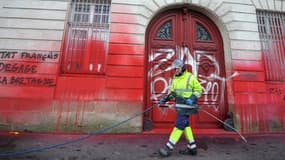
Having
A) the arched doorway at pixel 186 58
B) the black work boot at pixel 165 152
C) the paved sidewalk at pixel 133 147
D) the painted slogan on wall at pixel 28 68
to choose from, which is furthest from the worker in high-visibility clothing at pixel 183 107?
the painted slogan on wall at pixel 28 68

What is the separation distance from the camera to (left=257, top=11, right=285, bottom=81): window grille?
617 centimetres

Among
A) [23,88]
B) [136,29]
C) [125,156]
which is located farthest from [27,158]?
[136,29]

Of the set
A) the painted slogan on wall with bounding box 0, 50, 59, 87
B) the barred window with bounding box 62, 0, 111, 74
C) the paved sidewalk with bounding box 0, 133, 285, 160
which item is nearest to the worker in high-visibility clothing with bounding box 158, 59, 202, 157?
the paved sidewalk with bounding box 0, 133, 285, 160

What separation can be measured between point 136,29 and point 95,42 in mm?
1485

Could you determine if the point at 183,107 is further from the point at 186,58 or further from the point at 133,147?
the point at 186,58

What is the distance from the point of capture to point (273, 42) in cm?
636

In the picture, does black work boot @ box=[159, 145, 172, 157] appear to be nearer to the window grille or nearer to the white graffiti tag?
the white graffiti tag

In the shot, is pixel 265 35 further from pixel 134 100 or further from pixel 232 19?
pixel 134 100

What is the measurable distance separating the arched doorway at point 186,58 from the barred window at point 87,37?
5.28 feet

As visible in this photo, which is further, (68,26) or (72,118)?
(68,26)

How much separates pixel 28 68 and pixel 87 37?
6.83ft

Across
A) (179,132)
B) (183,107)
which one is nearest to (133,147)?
(179,132)

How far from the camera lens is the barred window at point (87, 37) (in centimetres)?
546

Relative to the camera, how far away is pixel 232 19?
612cm
